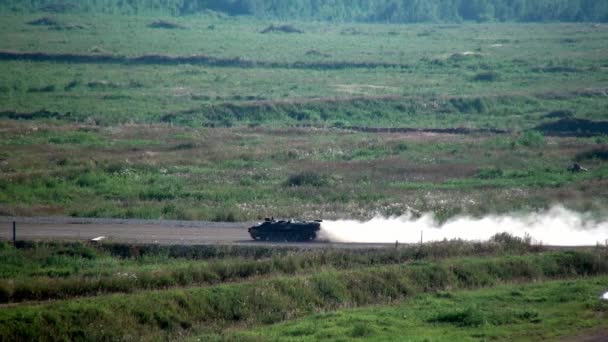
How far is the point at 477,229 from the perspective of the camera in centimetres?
3553

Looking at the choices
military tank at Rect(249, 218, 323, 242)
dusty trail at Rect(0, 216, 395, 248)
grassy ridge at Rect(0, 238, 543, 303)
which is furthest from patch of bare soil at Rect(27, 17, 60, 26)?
grassy ridge at Rect(0, 238, 543, 303)

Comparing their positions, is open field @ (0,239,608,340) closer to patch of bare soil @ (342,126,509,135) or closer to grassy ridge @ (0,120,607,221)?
grassy ridge @ (0,120,607,221)

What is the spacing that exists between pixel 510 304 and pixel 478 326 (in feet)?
8.04

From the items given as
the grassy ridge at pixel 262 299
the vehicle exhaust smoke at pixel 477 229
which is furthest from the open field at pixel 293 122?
the grassy ridge at pixel 262 299

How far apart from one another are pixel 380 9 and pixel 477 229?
15595 centimetres

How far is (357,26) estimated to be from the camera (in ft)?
542

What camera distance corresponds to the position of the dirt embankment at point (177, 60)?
10338 centimetres

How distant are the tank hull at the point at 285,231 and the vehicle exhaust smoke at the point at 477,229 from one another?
1.28 feet

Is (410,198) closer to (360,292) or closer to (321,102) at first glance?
(360,292)

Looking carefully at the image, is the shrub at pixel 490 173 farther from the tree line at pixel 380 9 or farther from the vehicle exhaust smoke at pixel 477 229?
the tree line at pixel 380 9

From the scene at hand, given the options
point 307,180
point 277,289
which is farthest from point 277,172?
point 277,289

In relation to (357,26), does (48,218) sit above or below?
below

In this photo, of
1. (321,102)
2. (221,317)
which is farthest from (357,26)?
(221,317)

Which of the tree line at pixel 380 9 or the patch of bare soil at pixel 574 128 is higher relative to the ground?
the tree line at pixel 380 9
